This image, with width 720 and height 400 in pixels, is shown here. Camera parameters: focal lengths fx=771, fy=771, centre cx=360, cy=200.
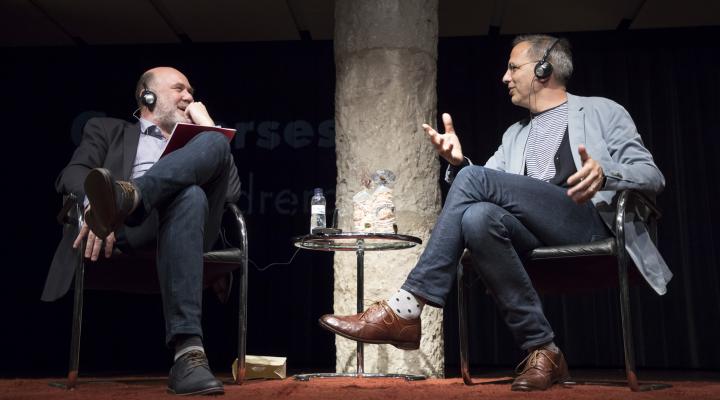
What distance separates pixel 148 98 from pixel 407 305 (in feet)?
4.43

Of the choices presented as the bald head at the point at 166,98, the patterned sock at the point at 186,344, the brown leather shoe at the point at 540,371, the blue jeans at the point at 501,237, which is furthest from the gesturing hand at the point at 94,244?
the brown leather shoe at the point at 540,371

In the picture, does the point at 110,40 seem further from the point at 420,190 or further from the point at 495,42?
the point at 420,190

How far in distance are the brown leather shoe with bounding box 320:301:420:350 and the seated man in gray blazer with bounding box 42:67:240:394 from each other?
357mm

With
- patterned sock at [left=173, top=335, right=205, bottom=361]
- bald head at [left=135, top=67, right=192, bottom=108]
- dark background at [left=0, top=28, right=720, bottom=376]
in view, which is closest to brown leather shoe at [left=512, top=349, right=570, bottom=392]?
patterned sock at [left=173, top=335, right=205, bottom=361]

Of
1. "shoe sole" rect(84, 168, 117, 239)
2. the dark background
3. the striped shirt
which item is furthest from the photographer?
the dark background

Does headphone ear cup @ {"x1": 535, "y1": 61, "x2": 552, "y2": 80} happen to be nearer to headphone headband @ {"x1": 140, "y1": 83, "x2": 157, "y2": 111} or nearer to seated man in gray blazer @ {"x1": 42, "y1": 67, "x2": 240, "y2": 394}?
seated man in gray blazer @ {"x1": 42, "y1": 67, "x2": 240, "y2": 394}

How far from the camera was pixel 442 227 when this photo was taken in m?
2.02

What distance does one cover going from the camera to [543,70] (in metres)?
2.47

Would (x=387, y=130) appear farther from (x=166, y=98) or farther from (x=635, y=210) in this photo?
(x=635, y=210)

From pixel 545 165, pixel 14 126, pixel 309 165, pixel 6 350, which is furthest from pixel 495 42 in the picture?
pixel 6 350

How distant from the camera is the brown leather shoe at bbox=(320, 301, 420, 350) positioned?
1960 millimetres

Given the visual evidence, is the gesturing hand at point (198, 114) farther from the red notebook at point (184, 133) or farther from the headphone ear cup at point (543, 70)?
the headphone ear cup at point (543, 70)

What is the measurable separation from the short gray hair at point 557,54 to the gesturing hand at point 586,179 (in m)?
0.64

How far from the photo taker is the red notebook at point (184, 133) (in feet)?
6.85
